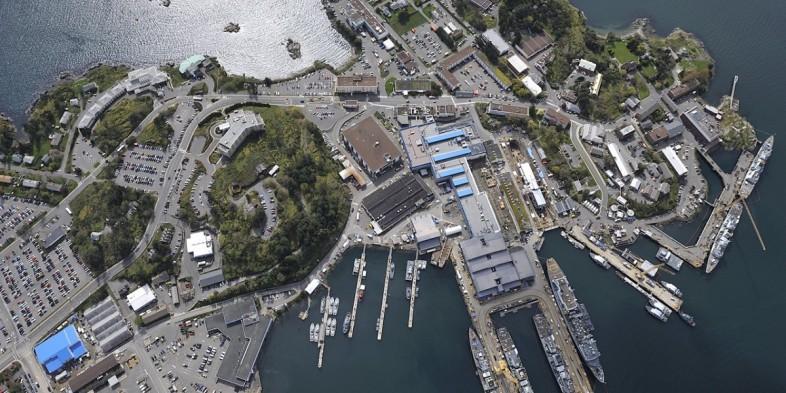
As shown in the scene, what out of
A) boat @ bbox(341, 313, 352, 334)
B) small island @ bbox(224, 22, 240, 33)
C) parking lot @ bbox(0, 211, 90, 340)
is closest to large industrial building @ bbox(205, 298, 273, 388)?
boat @ bbox(341, 313, 352, 334)

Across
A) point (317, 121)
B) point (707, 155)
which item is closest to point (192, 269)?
point (317, 121)

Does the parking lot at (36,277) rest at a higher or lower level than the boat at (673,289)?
higher

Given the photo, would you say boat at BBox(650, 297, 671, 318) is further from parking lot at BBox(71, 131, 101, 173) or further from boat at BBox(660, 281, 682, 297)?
parking lot at BBox(71, 131, 101, 173)

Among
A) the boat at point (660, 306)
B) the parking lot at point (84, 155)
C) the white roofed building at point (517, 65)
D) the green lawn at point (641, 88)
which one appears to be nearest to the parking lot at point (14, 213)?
the parking lot at point (84, 155)

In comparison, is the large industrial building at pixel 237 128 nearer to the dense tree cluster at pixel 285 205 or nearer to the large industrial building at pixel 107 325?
the dense tree cluster at pixel 285 205

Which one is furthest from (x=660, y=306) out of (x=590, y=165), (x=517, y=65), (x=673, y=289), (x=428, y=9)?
(x=428, y=9)

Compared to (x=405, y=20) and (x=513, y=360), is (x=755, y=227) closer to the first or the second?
(x=513, y=360)

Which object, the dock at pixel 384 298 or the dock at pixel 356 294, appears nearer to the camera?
the dock at pixel 384 298
